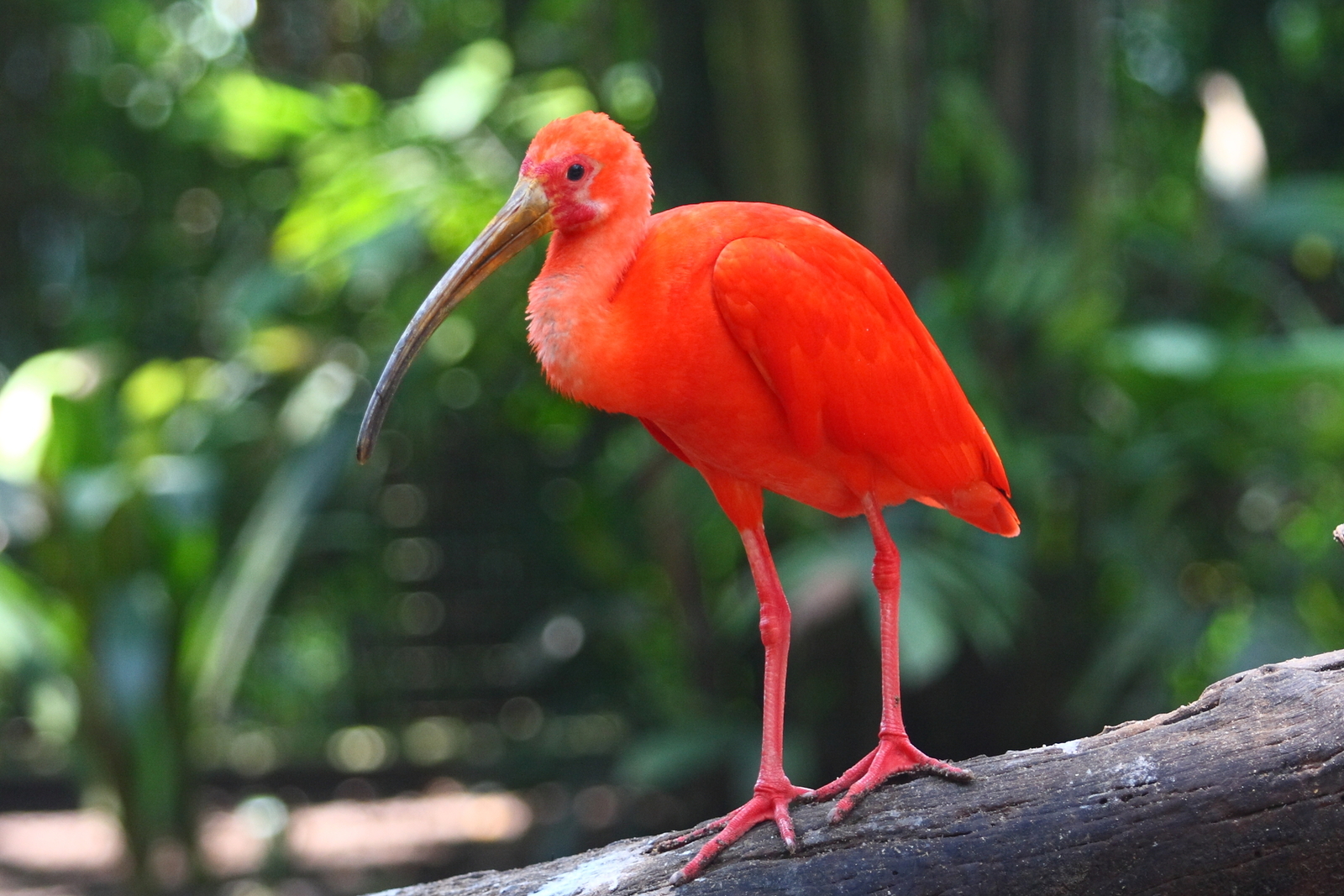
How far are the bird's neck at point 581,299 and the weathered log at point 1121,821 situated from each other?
0.84m

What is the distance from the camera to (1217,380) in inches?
171

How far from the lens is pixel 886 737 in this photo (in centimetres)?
239

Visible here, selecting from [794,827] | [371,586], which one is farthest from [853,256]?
[371,586]

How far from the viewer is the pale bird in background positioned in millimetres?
5316

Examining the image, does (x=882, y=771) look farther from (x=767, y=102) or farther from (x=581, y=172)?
(x=767, y=102)

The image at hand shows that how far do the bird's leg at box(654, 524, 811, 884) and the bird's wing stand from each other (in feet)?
1.09

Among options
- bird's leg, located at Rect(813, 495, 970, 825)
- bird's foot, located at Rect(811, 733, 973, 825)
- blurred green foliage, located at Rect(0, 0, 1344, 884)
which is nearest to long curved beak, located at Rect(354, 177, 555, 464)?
bird's leg, located at Rect(813, 495, 970, 825)

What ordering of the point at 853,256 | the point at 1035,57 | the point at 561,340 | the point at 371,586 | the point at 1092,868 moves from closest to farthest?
the point at 1092,868
the point at 561,340
the point at 853,256
the point at 1035,57
the point at 371,586

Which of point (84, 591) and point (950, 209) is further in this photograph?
point (950, 209)

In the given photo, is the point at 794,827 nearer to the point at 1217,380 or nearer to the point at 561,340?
the point at 561,340

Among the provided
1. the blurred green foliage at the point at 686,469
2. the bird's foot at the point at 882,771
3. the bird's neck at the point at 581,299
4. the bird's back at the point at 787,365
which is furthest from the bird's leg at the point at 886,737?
the blurred green foliage at the point at 686,469

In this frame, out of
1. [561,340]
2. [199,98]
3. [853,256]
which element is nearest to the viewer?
[561,340]

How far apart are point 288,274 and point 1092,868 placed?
378 centimetres

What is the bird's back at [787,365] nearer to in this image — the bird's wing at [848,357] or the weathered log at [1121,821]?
the bird's wing at [848,357]
